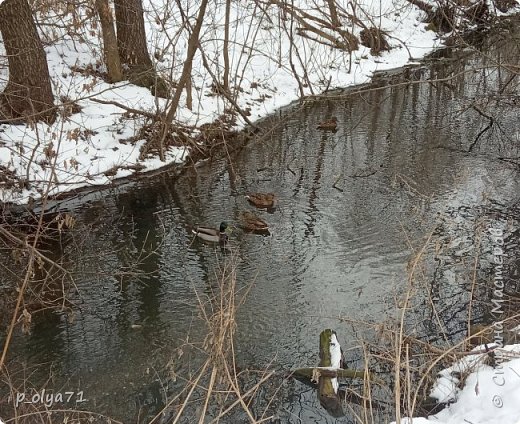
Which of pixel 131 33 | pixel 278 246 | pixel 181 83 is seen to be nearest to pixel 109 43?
pixel 131 33

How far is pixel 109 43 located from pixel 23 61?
8.35 ft

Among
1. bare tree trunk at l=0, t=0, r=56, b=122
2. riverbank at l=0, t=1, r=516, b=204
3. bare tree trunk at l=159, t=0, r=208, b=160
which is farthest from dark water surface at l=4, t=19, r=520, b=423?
bare tree trunk at l=0, t=0, r=56, b=122

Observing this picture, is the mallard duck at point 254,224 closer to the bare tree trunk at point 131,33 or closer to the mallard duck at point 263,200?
the mallard duck at point 263,200

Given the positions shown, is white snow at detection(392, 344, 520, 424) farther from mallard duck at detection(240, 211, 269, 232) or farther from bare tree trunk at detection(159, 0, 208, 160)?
bare tree trunk at detection(159, 0, 208, 160)

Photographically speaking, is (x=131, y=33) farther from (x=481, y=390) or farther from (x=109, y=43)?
(x=481, y=390)

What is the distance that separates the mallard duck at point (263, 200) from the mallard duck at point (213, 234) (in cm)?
101

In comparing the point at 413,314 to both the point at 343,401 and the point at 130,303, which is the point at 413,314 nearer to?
the point at 343,401

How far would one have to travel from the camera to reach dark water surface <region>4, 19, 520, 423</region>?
571 centimetres

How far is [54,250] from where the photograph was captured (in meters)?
7.76

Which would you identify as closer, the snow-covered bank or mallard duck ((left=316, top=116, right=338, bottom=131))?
the snow-covered bank

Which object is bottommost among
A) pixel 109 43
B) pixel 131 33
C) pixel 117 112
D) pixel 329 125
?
pixel 329 125

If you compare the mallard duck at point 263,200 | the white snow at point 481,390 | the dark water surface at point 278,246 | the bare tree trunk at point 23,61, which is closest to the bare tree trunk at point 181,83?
the dark water surface at point 278,246

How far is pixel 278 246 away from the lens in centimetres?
784

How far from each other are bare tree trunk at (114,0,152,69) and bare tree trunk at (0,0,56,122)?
2.78 m
